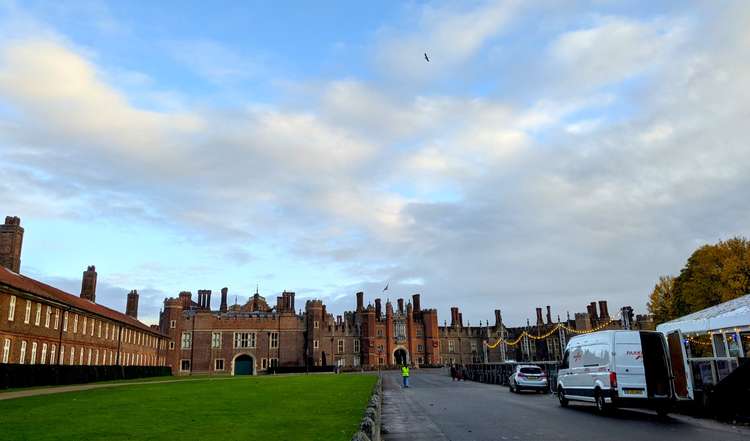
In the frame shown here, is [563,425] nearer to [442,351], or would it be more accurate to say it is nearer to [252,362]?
[252,362]

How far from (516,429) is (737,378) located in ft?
23.6

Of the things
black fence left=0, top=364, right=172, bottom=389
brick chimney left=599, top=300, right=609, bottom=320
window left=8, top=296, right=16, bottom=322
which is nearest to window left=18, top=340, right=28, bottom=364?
black fence left=0, top=364, right=172, bottom=389

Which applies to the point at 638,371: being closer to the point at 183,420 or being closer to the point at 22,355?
the point at 183,420

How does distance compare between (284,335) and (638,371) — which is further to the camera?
(284,335)

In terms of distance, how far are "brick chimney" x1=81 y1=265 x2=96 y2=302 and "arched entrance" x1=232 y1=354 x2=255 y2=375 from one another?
25359 mm

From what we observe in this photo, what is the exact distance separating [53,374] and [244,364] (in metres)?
51.2

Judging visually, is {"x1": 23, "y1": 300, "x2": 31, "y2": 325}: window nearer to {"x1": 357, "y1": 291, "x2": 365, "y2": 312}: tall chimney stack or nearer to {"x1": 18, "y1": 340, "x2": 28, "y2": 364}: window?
{"x1": 18, "y1": 340, "x2": 28, "y2": 364}: window

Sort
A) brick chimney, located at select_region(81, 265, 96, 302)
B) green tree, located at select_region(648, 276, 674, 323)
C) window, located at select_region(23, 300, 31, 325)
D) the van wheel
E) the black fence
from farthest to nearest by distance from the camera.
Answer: brick chimney, located at select_region(81, 265, 96, 302)
green tree, located at select_region(648, 276, 674, 323)
window, located at select_region(23, 300, 31, 325)
the black fence
the van wheel

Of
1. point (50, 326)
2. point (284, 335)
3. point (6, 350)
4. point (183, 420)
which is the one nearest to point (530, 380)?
point (183, 420)

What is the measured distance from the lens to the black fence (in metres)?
31.2

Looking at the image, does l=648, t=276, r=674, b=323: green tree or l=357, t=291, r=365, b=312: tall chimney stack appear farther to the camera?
l=357, t=291, r=365, b=312: tall chimney stack

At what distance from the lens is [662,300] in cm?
5734

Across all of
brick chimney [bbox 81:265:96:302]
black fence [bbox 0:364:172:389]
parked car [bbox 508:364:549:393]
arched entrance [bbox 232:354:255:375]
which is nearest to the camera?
parked car [bbox 508:364:549:393]

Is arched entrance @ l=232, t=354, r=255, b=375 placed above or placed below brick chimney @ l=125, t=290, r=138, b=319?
below
